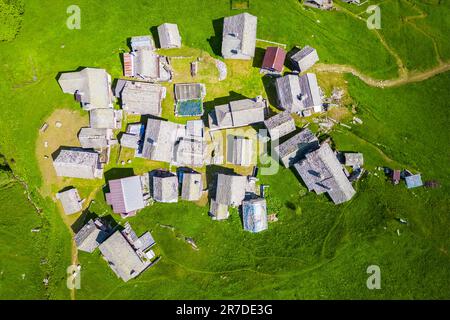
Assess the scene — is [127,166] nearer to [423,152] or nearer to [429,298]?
[423,152]

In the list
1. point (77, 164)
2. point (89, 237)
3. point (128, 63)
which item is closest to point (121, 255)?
point (89, 237)

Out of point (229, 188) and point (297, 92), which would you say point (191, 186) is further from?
point (297, 92)

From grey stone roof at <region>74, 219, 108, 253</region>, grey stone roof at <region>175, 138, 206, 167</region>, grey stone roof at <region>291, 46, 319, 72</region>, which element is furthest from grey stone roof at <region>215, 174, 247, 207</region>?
grey stone roof at <region>291, 46, 319, 72</region>

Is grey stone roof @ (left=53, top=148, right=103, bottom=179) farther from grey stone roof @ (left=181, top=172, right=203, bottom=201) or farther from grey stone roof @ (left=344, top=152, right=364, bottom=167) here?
grey stone roof @ (left=344, top=152, right=364, bottom=167)
